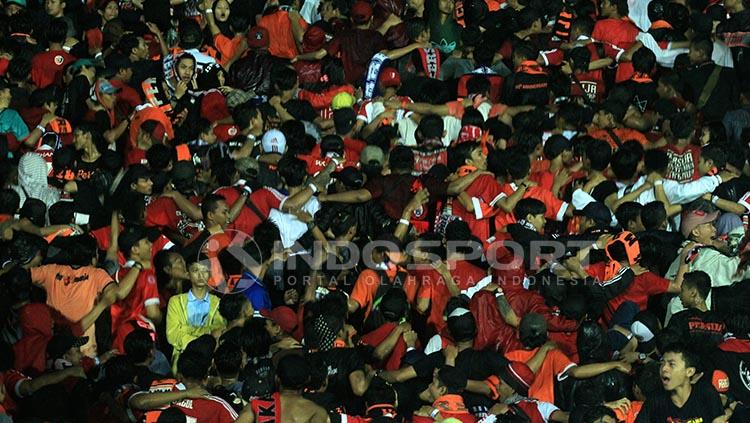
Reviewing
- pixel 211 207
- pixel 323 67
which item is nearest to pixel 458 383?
pixel 211 207

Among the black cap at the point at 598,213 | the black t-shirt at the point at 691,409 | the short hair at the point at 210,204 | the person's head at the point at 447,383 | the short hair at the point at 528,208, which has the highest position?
the black t-shirt at the point at 691,409

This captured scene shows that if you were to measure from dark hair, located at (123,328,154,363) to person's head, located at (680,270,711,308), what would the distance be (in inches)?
167

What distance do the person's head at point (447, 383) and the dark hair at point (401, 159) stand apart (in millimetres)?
3365

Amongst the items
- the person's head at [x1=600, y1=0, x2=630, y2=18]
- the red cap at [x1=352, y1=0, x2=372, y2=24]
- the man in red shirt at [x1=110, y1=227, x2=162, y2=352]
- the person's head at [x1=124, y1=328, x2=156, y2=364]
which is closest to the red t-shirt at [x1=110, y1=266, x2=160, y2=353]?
the man in red shirt at [x1=110, y1=227, x2=162, y2=352]

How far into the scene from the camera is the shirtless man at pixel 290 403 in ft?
37.4

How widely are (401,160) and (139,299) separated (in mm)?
2879

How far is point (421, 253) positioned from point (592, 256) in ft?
4.82

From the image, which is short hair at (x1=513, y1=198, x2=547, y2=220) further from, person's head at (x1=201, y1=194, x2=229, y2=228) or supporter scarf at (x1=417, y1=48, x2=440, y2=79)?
supporter scarf at (x1=417, y1=48, x2=440, y2=79)

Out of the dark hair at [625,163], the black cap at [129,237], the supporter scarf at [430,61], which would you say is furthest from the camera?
the supporter scarf at [430,61]

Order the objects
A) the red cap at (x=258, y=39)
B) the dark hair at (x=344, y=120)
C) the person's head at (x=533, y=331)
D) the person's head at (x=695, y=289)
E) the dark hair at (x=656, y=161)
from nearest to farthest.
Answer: the person's head at (x=533, y=331), the person's head at (x=695, y=289), the dark hair at (x=656, y=161), the dark hair at (x=344, y=120), the red cap at (x=258, y=39)

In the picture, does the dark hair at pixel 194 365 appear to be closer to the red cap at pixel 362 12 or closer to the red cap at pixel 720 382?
the red cap at pixel 720 382

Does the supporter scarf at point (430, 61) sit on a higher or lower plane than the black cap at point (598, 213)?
lower

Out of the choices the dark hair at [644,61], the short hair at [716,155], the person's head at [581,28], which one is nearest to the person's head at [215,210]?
the short hair at [716,155]

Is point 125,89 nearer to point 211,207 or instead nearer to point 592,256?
point 211,207
